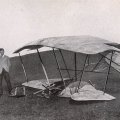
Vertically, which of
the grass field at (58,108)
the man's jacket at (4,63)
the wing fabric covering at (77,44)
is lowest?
the grass field at (58,108)

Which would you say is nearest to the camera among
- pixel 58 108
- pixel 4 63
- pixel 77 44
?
pixel 58 108

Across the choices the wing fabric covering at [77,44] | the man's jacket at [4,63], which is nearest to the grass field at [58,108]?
the man's jacket at [4,63]

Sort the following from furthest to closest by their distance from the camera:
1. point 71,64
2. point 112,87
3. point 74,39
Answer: point 71,64, point 112,87, point 74,39

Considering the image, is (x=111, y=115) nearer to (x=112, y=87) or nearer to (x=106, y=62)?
(x=112, y=87)

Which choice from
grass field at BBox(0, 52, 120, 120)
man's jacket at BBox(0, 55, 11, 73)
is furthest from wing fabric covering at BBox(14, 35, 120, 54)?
grass field at BBox(0, 52, 120, 120)

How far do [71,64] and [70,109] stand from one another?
37.3 ft

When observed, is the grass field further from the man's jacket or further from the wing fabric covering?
the wing fabric covering

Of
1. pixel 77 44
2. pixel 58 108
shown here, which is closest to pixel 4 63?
pixel 77 44

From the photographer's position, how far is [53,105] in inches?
460

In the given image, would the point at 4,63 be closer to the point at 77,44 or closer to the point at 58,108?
the point at 77,44

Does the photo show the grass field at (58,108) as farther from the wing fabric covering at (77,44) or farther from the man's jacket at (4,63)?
the wing fabric covering at (77,44)

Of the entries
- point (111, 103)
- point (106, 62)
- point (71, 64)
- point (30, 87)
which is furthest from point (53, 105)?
point (71, 64)

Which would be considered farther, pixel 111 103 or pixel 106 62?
pixel 106 62

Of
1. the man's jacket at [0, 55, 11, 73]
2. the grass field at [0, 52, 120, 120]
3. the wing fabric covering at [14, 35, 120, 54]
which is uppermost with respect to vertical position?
the wing fabric covering at [14, 35, 120, 54]
